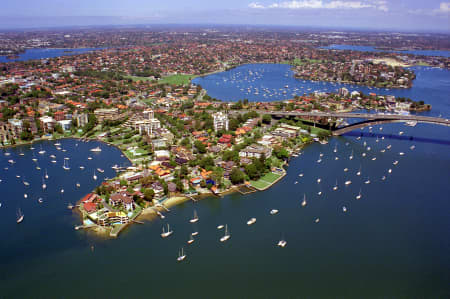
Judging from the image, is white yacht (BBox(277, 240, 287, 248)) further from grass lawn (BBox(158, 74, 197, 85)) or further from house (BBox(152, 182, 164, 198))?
grass lawn (BBox(158, 74, 197, 85))

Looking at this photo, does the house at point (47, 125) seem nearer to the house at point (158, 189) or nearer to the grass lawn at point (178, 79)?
the house at point (158, 189)

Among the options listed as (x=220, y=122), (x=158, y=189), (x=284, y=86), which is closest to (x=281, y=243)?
(x=158, y=189)

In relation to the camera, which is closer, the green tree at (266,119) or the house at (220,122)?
the house at (220,122)

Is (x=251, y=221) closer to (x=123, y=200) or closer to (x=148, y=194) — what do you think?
(x=148, y=194)

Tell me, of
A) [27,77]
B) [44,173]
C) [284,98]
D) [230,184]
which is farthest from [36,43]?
[230,184]

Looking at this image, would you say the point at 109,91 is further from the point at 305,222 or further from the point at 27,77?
the point at 305,222

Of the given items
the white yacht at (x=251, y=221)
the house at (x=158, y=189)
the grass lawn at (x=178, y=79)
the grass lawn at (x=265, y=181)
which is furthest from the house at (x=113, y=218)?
the grass lawn at (x=178, y=79)

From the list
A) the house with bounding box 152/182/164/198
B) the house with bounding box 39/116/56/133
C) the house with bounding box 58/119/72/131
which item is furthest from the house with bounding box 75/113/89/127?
the house with bounding box 152/182/164/198
